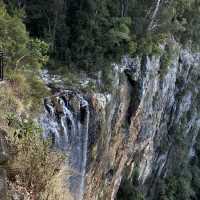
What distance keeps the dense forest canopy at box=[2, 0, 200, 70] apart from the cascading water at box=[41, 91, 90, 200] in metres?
2.74

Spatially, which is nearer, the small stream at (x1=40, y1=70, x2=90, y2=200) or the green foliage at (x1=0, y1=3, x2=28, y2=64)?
the green foliage at (x1=0, y1=3, x2=28, y2=64)

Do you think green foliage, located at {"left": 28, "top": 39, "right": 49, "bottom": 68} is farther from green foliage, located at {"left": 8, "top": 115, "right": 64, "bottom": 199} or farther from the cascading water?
green foliage, located at {"left": 8, "top": 115, "right": 64, "bottom": 199}

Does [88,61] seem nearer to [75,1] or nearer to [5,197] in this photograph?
[75,1]

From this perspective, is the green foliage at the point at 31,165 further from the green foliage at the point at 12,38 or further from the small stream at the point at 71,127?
the green foliage at the point at 12,38

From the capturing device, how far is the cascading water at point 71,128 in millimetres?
11398

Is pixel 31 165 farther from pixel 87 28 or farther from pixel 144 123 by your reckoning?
pixel 144 123

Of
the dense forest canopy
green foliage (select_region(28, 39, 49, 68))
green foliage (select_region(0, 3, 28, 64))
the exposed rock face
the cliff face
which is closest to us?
the exposed rock face

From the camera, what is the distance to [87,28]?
15242 mm

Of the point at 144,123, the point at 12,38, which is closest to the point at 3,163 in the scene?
the point at 12,38

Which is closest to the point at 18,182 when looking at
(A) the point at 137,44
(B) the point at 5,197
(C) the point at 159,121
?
(B) the point at 5,197

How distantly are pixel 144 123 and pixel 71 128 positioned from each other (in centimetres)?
945

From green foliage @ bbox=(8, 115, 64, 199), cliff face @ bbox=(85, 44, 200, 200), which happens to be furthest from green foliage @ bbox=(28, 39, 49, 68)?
green foliage @ bbox=(8, 115, 64, 199)

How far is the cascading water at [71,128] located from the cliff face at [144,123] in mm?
588

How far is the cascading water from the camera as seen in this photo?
37.4 feet
